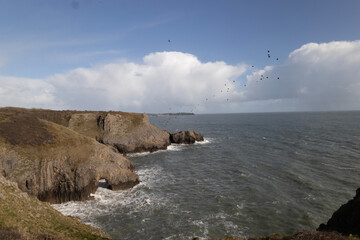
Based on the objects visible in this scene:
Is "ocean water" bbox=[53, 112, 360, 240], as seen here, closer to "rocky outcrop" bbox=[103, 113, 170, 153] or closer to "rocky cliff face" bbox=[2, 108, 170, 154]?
"rocky outcrop" bbox=[103, 113, 170, 153]

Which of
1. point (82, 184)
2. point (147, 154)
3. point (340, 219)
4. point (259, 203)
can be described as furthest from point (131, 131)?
point (340, 219)

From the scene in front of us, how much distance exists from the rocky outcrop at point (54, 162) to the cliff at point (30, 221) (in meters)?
9.48

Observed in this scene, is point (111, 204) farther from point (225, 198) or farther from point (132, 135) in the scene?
point (132, 135)

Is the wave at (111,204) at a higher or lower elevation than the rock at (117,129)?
lower

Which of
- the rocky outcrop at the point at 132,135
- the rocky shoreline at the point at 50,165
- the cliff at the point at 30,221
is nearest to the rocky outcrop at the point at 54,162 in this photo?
the rocky shoreline at the point at 50,165

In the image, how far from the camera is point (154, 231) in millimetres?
22344

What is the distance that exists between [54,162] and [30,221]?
17.5m

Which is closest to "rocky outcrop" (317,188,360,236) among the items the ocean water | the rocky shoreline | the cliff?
the ocean water

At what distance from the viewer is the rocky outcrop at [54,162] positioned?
28531 mm

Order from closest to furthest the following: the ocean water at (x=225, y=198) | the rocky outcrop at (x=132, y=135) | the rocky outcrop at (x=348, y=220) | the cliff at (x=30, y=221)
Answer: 1. the cliff at (x=30, y=221)
2. the rocky outcrop at (x=348, y=220)
3. the ocean water at (x=225, y=198)
4. the rocky outcrop at (x=132, y=135)

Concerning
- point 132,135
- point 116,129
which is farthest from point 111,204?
point 116,129

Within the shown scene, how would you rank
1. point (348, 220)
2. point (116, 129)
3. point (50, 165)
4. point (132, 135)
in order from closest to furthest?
point (348, 220), point (50, 165), point (132, 135), point (116, 129)

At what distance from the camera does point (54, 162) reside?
3078cm

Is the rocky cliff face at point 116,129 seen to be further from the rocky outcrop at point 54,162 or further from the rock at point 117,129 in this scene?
the rocky outcrop at point 54,162
